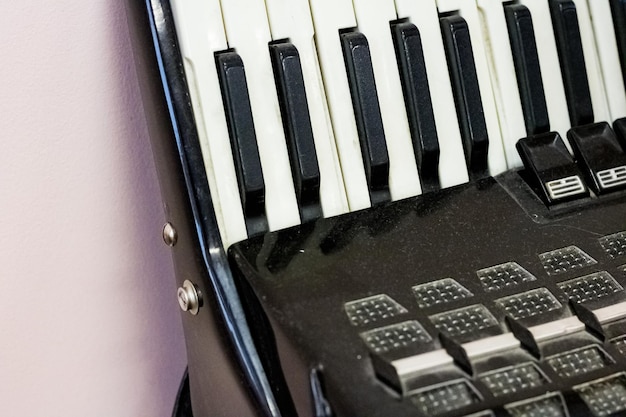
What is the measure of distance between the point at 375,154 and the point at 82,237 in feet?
1.11

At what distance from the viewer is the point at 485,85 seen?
0.92m

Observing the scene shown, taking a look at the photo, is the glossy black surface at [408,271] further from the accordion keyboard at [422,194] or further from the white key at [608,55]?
the white key at [608,55]

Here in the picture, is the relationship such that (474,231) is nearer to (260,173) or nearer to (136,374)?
(260,173)

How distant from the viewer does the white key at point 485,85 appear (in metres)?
0.91

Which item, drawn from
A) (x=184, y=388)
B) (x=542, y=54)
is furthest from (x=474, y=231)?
(x=184, y=388)

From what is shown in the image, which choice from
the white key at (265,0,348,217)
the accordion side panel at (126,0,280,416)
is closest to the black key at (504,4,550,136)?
the white key at (265,0,348,217)

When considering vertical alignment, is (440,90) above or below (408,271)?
above

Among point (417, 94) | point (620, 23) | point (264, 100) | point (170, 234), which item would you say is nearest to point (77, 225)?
point (170, 234)

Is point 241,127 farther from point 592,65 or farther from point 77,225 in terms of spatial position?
point 592,65

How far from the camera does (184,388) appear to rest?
104 centimetres

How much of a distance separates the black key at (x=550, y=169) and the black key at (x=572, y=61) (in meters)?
0.06

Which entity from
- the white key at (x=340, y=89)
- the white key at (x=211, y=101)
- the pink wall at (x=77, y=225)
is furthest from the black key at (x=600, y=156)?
the pink wall at (x=77, y=225)

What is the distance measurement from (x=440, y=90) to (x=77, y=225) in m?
0.41

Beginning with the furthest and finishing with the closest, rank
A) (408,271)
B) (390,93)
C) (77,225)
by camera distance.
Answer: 1. (77,225)
2. (390,93)
3. (408,271)
